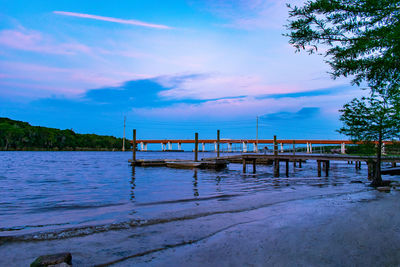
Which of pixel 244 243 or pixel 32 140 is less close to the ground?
pixel 32 140

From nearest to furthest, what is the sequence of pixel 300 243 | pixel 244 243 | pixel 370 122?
pixel 300 243
pixel 244 243
pixel 370 122

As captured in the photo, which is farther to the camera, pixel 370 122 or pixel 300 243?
pixel 370 122

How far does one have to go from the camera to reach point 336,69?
7164 mm

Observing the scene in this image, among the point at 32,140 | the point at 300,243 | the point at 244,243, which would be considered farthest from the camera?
the point at 32,140

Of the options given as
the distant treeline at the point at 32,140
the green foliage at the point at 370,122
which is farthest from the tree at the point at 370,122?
the distant treeline at the point at 32,140

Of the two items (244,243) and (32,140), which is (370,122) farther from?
(32,140)

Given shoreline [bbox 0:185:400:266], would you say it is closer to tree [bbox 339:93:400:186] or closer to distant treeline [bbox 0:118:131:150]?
tree [bbox 339:93:400:186]

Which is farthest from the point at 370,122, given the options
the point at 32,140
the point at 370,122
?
the point at 32,140

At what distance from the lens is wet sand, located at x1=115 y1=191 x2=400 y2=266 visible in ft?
17.9

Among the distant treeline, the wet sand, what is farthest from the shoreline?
the distant treeline

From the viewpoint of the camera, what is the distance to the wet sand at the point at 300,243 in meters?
5.47

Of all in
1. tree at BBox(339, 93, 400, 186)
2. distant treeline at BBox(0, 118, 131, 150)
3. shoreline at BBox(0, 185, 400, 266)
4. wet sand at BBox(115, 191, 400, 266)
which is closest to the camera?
wet sand at BBox(115, 191, 400, 266)

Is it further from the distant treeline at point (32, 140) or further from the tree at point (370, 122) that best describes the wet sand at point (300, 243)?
the distant treeline at point (32, 140)

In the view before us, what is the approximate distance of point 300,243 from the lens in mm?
6457
